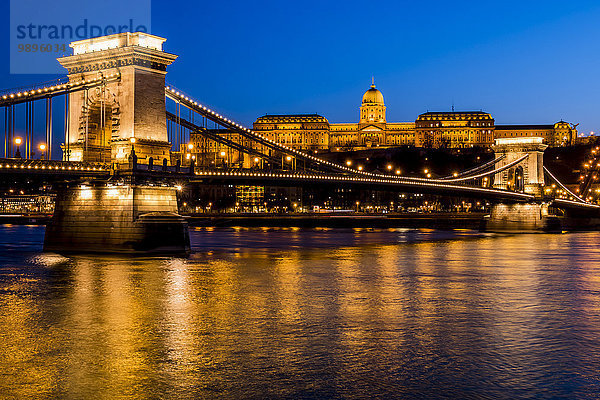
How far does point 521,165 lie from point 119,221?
182 feet

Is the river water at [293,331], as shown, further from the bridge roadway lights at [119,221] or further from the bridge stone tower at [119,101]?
the bridge stone tower at [119,101]

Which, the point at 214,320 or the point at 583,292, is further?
the point at 583,292

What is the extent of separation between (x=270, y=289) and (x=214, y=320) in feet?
21.5

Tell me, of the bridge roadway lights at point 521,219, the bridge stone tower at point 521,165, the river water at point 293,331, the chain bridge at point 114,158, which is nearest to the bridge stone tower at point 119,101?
the chain bridge at point 114,158

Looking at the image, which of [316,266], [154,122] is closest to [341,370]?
[316,266]

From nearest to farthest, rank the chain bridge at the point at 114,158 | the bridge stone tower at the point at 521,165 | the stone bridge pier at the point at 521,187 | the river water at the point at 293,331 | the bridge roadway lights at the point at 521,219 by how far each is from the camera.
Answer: the river water at the point at 293,331, the chain bridge at the point at 114,158, the bridge roadway lights at the point at 521,219, the stone bridge pier at the point at 521,187, the bridge stone tower at the point at 521,165

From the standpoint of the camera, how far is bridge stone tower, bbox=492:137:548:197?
74.5 metres

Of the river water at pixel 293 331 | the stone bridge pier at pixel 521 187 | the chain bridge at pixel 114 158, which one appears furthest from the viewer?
the stone bridge pier at pixel 521 187

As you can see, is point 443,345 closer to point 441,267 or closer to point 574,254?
point 441,267

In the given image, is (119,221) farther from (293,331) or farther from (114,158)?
(293,331)

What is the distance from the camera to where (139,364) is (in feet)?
43.0

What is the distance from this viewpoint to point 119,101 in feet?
119

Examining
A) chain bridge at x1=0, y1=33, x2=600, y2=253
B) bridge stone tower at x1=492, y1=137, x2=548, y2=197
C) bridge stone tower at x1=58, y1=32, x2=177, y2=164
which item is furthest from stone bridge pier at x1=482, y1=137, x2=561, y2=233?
bridge stone tower at x1=58, y1=32, x2=177, y2=164

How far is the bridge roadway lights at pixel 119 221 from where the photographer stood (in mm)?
33688
